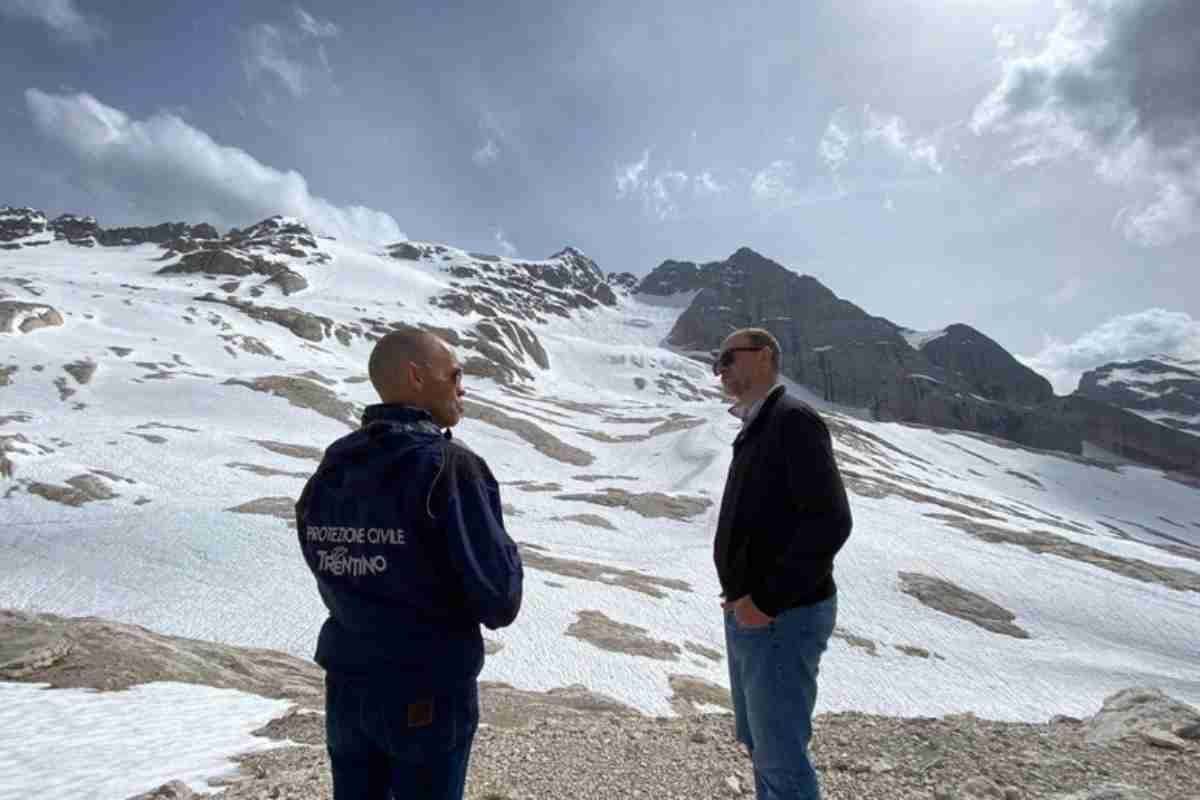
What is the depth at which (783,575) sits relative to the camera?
4.25m

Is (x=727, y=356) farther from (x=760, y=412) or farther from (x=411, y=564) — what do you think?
(x=411, y=564)

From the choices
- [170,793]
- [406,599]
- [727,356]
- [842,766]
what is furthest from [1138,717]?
[170,793]

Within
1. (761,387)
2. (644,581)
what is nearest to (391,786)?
(761,387)

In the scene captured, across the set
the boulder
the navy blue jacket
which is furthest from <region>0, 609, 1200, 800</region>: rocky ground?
the boulder

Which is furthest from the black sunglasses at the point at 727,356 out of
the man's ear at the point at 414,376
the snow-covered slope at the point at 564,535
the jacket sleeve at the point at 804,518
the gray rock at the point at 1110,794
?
the snow-covered slope at the point at 564,535

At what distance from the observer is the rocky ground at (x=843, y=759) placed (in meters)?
6.55

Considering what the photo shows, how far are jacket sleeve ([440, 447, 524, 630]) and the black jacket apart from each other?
5.60ft

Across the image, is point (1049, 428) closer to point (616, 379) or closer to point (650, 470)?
point (616, 379)

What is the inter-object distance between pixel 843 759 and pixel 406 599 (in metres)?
6.54

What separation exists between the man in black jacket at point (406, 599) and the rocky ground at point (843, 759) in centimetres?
430

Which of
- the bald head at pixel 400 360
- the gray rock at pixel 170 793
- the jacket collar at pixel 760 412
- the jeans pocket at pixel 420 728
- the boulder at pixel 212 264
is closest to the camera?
the jeans pocket at pixel 420 728

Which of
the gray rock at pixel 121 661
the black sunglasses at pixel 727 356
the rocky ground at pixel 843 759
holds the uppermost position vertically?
the black sunglasses at pixel 727 356

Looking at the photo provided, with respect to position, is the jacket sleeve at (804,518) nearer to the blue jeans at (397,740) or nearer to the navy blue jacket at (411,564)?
the navy blue jacket at (411,564)

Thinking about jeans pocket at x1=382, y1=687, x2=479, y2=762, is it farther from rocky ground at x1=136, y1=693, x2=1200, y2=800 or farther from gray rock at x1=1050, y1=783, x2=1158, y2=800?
gray rock at x1=1050, y1=783, x2=1158, y2=800
